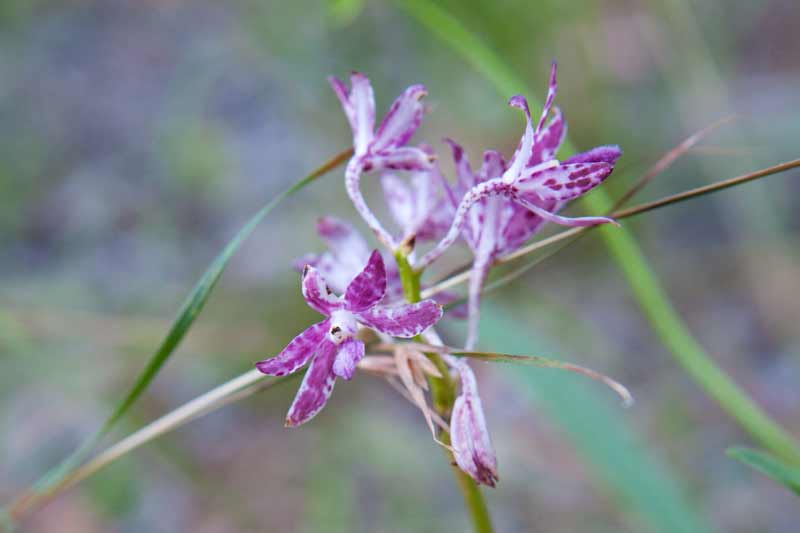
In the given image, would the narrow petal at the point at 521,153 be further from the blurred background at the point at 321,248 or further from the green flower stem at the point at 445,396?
the blurred background at the point at 321,248

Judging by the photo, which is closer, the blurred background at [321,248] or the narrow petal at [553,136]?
the narrow petal at [553,136]

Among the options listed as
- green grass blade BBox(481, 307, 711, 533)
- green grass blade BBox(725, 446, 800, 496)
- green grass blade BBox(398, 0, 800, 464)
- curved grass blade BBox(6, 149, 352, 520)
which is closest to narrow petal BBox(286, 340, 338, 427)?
curved grass blade BBox(6, 149, 352, 520)

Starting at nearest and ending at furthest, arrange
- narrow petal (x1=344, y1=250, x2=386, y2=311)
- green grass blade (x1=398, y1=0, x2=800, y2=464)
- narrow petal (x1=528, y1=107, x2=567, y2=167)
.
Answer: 1. narrow petal (x1=344, y1=250, x2=386, y2=311)
2. narrow petal (x1=528, y1=107, x2=567, y2=167)
3. green grass blade (x1=398, y1=0, x2=800, y2=464)

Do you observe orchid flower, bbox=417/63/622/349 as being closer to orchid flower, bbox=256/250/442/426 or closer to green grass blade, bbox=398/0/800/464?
→ orchid flower, bbox=256/250/442/426

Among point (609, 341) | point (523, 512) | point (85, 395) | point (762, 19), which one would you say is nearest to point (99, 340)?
point (85, 395)

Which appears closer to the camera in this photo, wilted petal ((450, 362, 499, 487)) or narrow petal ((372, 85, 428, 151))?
wilted petal ((450, 362, 499, 487))

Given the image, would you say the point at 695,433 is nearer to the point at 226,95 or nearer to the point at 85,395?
the point at 85,395

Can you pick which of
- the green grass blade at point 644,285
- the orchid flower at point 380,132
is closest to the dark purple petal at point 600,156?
the orchid flower at point 380,132
